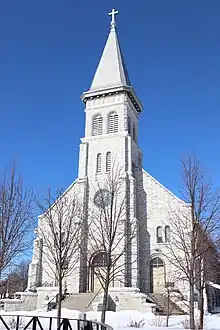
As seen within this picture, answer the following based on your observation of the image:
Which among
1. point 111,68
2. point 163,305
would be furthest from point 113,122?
point 163,305

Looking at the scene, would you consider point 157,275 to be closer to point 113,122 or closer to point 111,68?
point 113,122

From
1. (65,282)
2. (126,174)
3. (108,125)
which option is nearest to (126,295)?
(65,282)

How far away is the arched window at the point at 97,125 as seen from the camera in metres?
39.9

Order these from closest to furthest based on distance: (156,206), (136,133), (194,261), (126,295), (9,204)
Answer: (194,261) → (9,204) → (126,295) → (156,206) → (136,133)

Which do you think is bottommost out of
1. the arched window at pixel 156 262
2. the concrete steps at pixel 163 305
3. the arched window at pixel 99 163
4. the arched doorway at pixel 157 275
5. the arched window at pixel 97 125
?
the concrete steps at pixel 163 305

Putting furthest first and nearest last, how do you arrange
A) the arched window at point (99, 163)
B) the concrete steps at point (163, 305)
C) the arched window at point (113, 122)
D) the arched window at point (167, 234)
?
the arched window at point (113, 122), the arched window at point (99, 163), the arched window at point (167, 234), the concrete steps at point (163, 305)

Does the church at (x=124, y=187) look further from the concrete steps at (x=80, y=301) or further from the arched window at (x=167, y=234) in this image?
the concrete steps at (x=80, y=301)

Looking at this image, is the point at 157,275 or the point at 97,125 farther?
the point at 97,125

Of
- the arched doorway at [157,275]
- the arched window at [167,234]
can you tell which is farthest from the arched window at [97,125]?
the arched doorway at [157,275]

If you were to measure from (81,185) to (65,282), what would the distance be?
31.0ft

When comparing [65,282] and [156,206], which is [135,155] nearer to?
[156,206]

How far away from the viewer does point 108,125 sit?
39.7 metres

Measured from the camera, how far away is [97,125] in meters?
40.2

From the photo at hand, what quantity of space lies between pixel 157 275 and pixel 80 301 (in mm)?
7641
